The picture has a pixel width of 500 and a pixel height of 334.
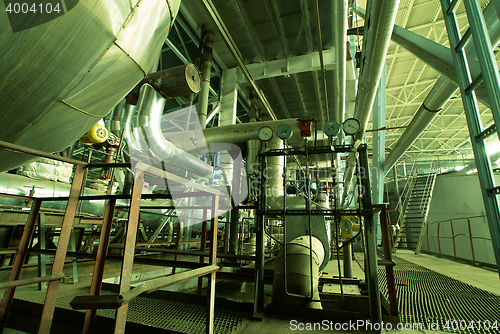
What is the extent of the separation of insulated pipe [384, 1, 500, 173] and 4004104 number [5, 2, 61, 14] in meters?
3.15

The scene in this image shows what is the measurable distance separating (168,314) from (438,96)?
572 centimetres

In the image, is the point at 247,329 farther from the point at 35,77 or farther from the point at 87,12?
the point at 87,12

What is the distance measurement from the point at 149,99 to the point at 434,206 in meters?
12.7

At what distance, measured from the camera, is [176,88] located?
9.49 ft

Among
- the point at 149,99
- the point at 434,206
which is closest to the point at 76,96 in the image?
the point at 149,99

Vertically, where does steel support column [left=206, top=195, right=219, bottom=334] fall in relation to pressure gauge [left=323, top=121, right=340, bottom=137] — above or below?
below

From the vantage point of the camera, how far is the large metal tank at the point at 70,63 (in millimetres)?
1248

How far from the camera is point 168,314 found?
286 centimetres

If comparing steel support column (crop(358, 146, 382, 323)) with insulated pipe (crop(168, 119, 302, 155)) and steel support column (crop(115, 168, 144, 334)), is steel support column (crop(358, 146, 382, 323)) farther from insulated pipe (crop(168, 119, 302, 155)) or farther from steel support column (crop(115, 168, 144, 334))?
insulated pipe (crop(168, 119, 302, 155))

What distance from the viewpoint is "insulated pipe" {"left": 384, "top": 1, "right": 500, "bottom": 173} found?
7.99 feet

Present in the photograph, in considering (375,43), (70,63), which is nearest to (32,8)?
(70,63)

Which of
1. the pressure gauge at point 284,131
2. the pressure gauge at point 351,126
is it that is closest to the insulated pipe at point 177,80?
the pressure gauge at point 284,131

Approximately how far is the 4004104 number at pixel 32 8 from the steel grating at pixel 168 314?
107 inches

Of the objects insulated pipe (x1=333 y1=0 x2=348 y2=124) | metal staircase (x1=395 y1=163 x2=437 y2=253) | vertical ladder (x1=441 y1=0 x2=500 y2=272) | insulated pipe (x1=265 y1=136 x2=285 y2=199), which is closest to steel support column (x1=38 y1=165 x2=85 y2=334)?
insulated pipe (x1=265 y1=136 x2=285 y2=199)
